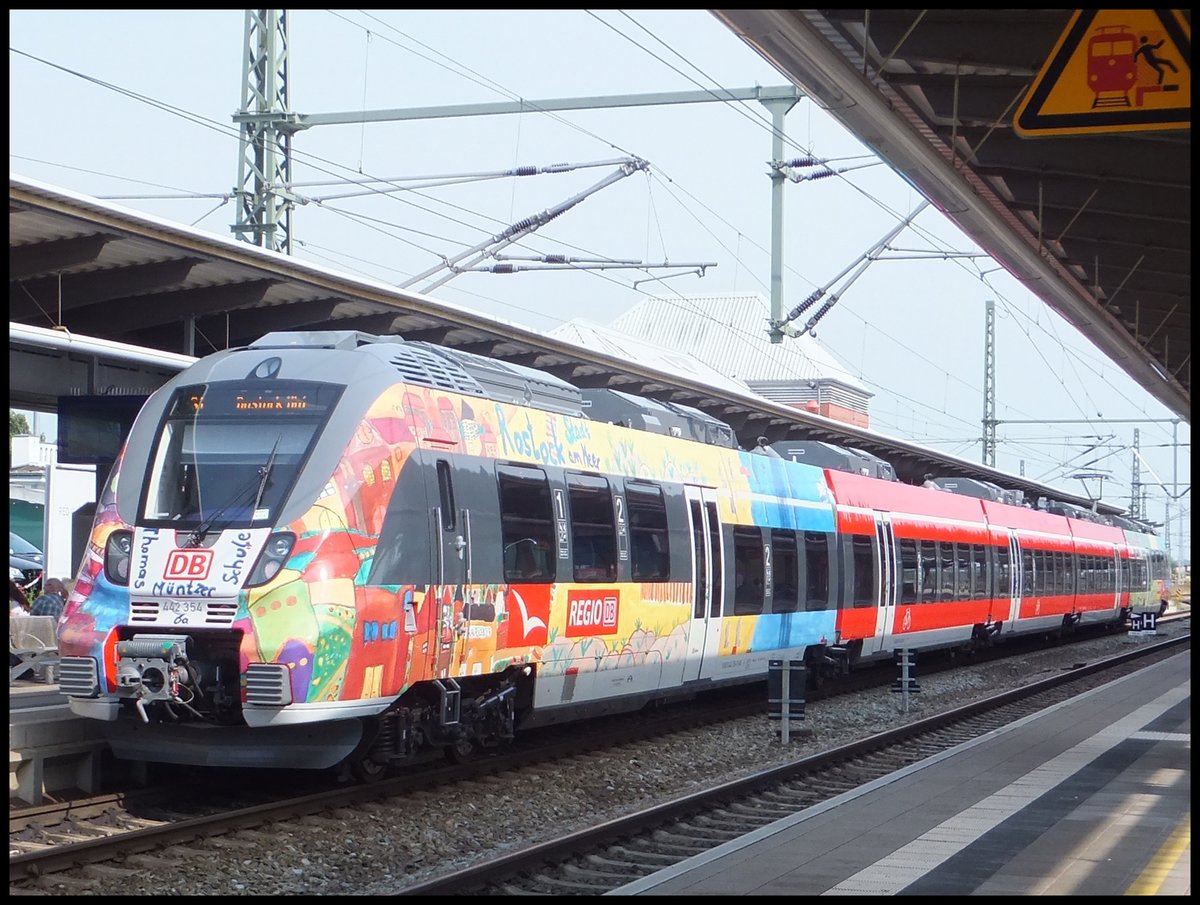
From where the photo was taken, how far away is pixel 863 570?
21.2 m

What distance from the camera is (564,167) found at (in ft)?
56.9

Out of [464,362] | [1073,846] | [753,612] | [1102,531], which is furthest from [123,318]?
[1102,531]

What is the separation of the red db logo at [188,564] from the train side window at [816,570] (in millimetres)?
10333

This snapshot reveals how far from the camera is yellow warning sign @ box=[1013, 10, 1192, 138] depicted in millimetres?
7492

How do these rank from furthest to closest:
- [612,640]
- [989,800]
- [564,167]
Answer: [564,167]
[612,640]
[989,800]

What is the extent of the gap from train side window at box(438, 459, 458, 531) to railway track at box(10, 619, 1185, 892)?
206 centimetres

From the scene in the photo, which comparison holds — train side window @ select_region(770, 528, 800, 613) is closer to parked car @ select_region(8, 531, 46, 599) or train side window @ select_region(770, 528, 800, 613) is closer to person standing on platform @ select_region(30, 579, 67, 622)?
person standing on platform @ select_region(30, 579, 67, 622)

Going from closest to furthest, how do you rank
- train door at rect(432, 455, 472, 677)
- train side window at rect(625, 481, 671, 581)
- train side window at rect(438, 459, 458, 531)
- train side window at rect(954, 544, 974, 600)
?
1. train door at rect(432, 455, 472, 677)
2. train side window at rect(438, 459, 458, 531)
3. train side window at rect(625, 481, 671, 581)
4. train side window at rect(954, 544, 974, 600)

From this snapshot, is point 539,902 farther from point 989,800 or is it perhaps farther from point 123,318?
point 123,318

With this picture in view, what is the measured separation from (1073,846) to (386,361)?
5.95 m

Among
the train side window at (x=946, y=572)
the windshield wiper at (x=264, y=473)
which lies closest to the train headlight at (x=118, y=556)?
the windshield wiper at (x=264, y=473)

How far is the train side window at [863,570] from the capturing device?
68.6ft

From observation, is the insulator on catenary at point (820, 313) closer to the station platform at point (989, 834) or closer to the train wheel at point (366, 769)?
the station platform at point (989, 834)

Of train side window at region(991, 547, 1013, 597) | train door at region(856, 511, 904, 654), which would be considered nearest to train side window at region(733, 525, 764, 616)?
train door at region(856, 511, 904, 654)
